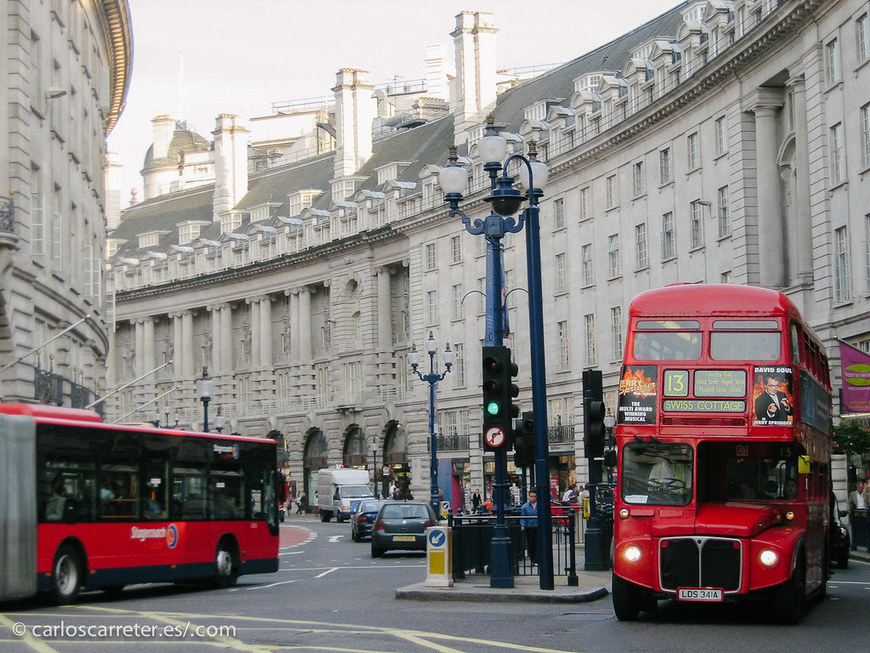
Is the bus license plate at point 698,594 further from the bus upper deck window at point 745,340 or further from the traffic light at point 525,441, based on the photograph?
the traffic light at point 525,441

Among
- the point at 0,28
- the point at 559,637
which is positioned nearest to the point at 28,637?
the point at 559,637

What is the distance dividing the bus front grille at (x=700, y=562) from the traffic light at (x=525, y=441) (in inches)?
321

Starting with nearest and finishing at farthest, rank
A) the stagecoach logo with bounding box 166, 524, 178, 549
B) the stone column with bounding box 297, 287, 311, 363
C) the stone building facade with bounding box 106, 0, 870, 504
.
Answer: the stagecoach logo with bounding box 166, 524, 178, 549
the stone building facade with bounding box 106, 0, 870, 504
the stone column with bounding box 297, 287, 311, 363

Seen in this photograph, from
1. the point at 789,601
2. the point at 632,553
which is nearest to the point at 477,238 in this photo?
the point at 632,553

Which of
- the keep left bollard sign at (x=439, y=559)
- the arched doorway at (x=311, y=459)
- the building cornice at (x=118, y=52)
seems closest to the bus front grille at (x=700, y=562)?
the keep left bollard sign at (x=439, y=559)

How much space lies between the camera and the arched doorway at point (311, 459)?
336 feet

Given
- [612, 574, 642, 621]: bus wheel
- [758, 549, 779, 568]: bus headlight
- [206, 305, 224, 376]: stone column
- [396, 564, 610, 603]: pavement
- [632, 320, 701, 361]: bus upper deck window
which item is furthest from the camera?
[206, 305, 224, 376]: stone column

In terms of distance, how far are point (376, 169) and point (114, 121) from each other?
32081mm

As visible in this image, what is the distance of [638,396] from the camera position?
20234mm

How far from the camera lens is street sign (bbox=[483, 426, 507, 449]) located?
24.5 meters

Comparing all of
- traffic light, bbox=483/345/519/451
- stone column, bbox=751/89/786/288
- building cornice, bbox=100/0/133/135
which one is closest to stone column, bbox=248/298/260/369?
building cornice, bbox=100/0/133/135

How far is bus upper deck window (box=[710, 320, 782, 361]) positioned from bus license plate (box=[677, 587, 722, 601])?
3039 mm

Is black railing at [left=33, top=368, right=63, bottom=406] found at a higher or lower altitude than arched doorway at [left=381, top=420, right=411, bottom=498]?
higher

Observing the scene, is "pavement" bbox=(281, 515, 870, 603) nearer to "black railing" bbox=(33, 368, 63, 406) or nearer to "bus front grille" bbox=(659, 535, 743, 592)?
"bus front grille" bbox=(659, 535, 743, 592)
